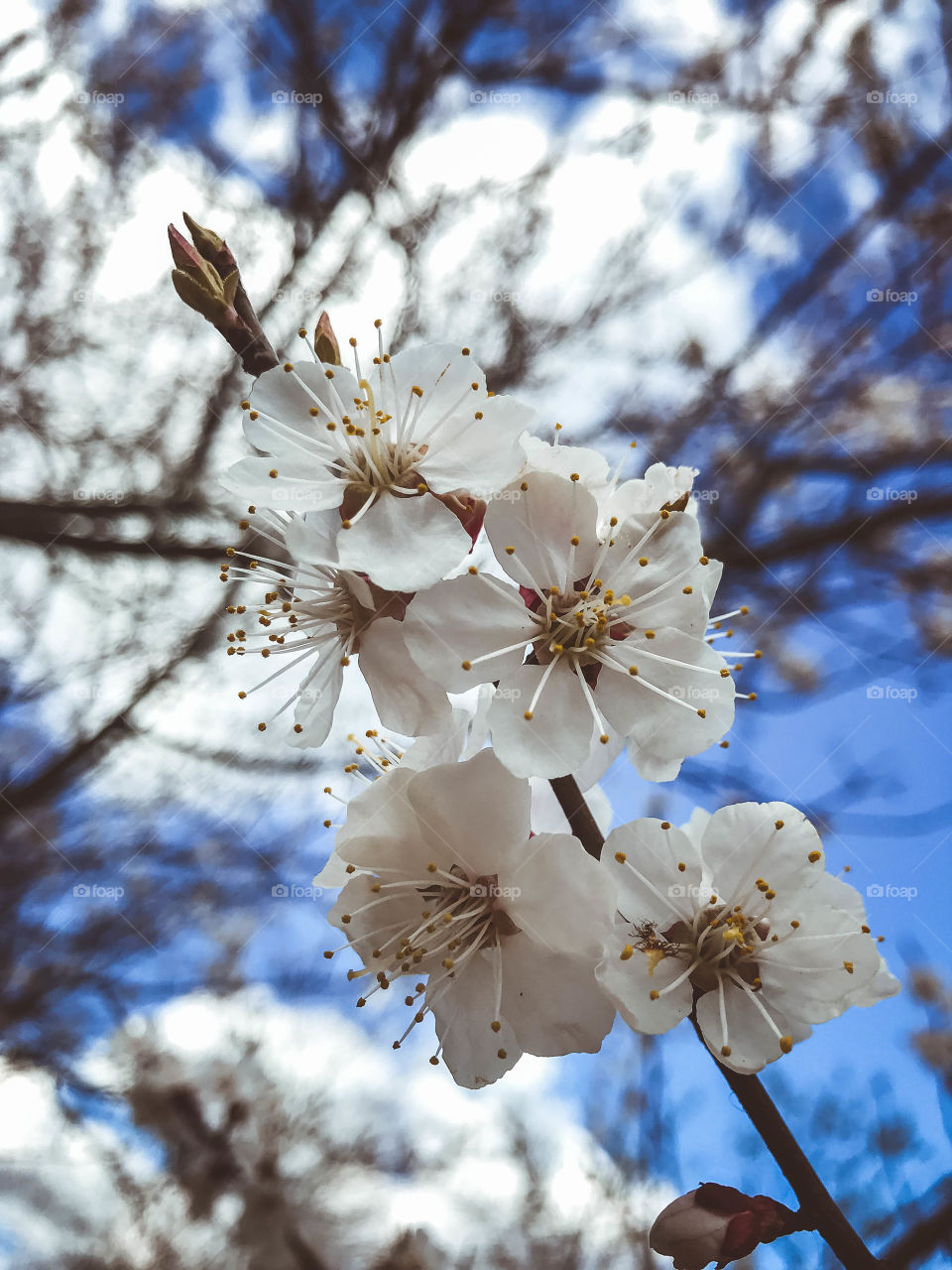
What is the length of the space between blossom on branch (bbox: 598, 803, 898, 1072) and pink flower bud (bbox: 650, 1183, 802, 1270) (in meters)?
0.11

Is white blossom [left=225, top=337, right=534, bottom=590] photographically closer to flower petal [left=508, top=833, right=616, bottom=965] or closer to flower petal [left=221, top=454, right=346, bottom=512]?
flower petal [left=221, top=454, right=346, bottom=512]

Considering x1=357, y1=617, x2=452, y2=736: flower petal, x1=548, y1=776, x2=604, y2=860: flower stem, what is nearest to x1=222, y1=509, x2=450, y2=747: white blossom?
x1=357, y1=617, x2=452, y2=736: flower petal

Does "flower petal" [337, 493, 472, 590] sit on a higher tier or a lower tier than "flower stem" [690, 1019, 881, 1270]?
higher

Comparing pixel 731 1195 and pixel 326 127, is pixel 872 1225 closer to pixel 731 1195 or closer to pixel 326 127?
pixel 731 1195

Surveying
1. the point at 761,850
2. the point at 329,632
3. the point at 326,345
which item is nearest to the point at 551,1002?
the point at 761,850

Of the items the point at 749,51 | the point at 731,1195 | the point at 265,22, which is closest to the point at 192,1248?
the point at 731,1195

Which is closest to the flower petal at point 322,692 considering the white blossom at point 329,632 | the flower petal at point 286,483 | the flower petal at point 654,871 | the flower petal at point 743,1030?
the white blossom at point 329,632

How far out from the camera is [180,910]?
5.10 ft

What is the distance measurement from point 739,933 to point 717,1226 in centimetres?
19

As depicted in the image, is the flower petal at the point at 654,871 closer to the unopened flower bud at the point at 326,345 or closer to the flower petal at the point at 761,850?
the flower petal at the point at 761,850

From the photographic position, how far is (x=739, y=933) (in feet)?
2.04

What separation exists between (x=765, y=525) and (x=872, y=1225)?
38.4 inches

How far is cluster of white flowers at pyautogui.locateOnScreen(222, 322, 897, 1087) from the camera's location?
0.61 meters

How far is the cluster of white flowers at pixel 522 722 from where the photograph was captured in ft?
1.99
